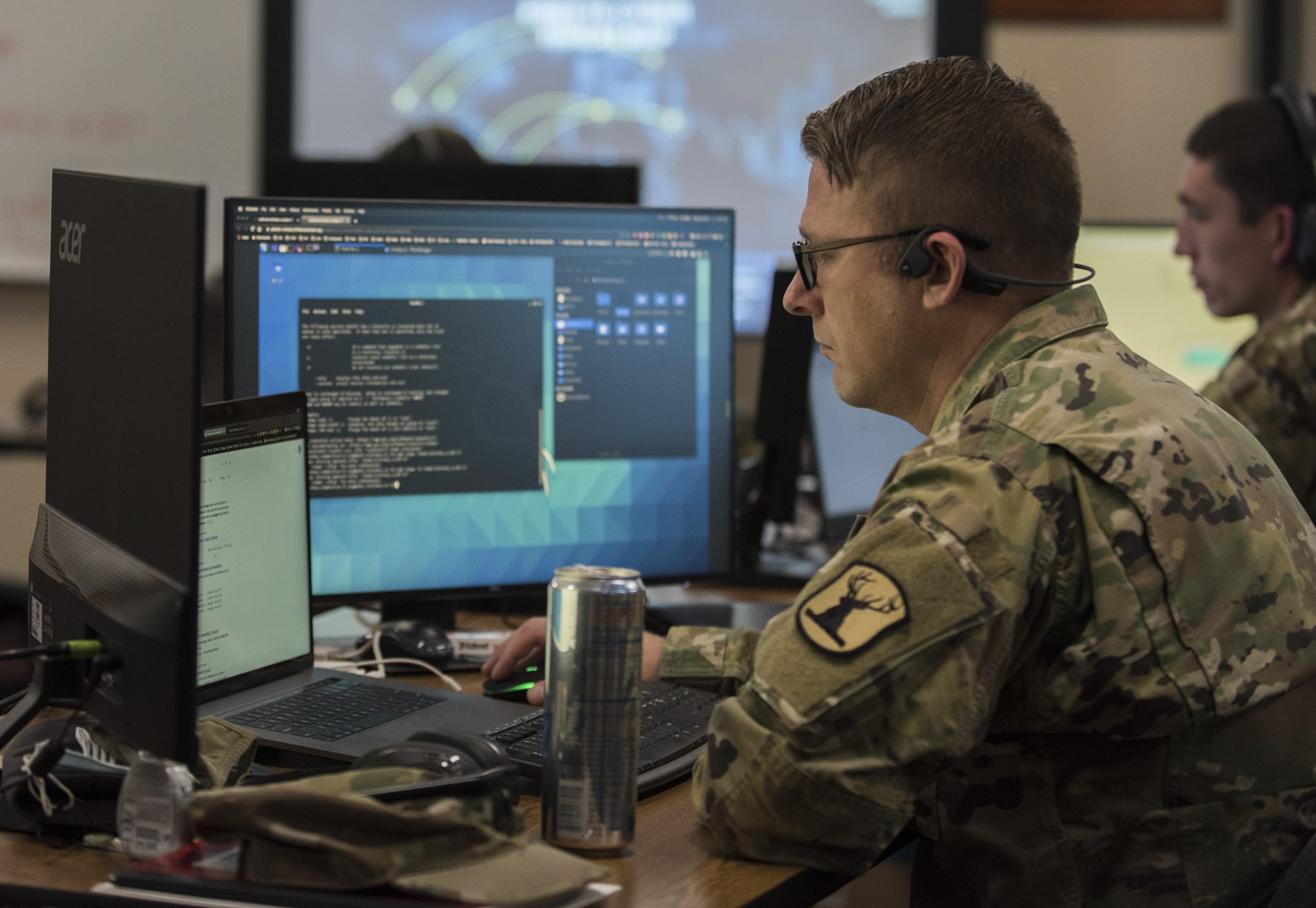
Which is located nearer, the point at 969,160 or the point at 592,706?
the point at 592,706

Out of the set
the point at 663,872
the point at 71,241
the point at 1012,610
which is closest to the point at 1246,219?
the point at 1012,610

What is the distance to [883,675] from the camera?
0.89 metres

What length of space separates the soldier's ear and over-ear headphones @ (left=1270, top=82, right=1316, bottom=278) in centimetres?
173

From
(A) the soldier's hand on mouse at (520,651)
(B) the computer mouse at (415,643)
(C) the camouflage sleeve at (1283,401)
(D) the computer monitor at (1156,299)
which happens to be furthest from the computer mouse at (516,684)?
(D) the computer monitor at (1156,299)

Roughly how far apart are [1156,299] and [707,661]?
2242 millimetres

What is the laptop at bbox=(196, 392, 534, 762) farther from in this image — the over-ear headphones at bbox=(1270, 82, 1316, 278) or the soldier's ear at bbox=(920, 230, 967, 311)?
the over-ear headphones at bbox=(1270, 82, 1316, 278)

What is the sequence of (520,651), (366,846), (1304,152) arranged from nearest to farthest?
1. (366,846)
2. (520,651)
3. (1304,152)

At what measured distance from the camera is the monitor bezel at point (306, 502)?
4.02 ft

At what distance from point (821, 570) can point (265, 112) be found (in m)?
3.29

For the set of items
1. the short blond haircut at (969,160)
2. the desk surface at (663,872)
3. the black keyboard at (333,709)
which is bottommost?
the desk surface at (663,872)

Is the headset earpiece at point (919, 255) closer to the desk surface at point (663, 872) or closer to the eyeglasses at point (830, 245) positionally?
the eyeglasses at point (830, 245)

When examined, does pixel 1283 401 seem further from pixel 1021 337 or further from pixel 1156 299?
pixel 1021 337

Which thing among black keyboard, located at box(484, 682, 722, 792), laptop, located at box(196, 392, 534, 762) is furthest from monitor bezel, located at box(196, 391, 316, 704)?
black keyboard, located at box(484, 682, 722, 792)

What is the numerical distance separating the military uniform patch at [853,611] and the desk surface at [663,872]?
16 centimetres
